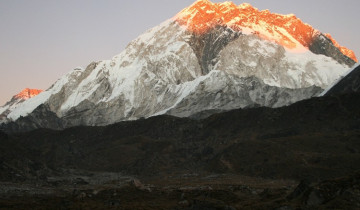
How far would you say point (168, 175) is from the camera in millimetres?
193250

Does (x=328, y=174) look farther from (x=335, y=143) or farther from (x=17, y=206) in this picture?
(x=17, y=206)

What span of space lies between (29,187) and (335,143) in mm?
97908

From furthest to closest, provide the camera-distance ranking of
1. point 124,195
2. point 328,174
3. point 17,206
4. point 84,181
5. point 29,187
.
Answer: point 84,181
point 328,174
point 29,187
point 124,195
point 17,206

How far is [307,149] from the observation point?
192375 millimetres

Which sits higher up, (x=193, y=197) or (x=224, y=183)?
(x=193, y=197)

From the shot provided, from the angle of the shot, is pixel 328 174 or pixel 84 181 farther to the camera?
pixel 84 181

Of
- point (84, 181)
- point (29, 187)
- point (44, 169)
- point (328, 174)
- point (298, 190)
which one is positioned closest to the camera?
point (298, 190)

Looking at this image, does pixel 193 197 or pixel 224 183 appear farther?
pixel 224 183

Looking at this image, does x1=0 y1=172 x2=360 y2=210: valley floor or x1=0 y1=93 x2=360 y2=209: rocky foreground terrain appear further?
x1=0 y1=93 x2=360 y2=209: rocky foreground terrain

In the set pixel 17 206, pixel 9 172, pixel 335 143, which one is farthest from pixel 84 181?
pixel 335 143

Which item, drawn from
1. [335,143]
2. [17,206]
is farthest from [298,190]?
[335,143]

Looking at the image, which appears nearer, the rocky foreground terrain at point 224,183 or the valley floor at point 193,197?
the valley floor at point 193,197

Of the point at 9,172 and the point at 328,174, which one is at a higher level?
the point at 9,172

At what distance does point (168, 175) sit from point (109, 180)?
23316 millimetres
